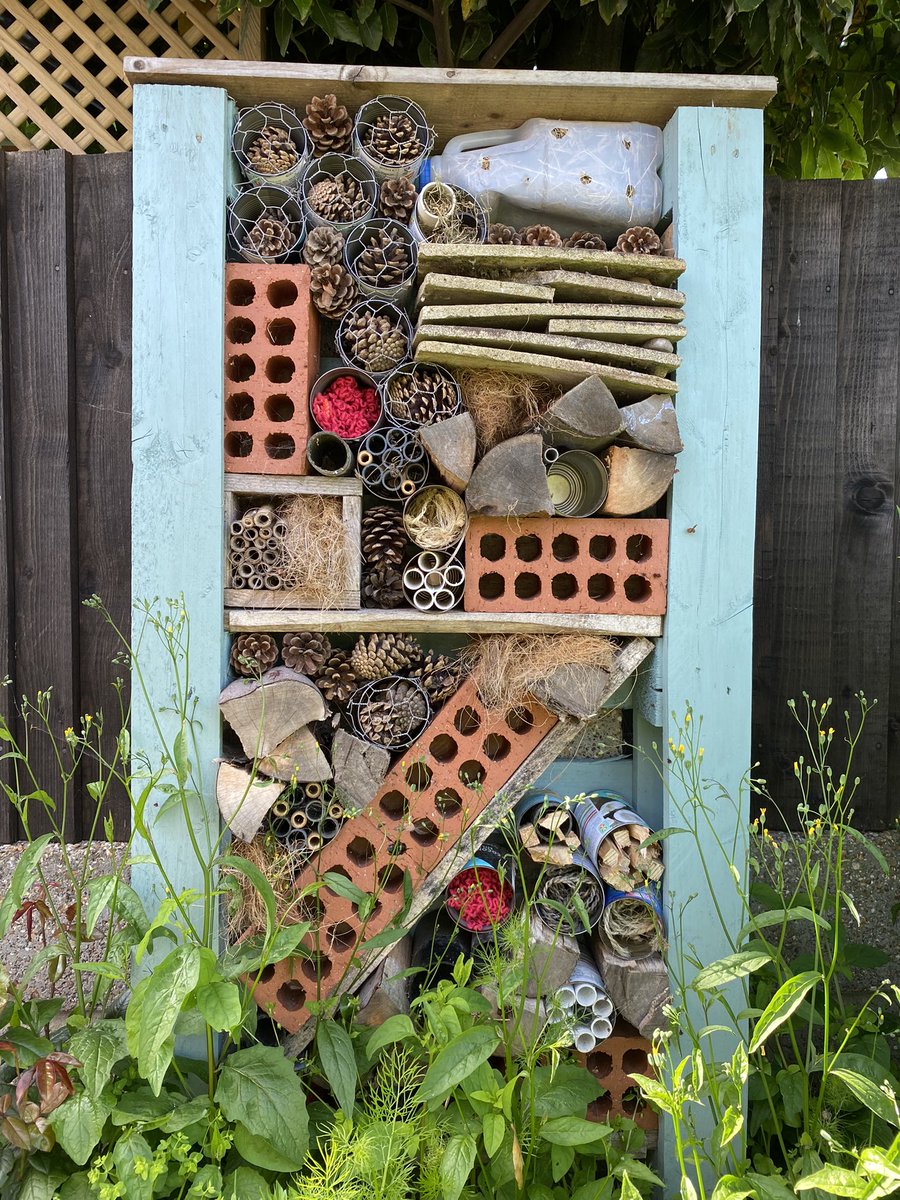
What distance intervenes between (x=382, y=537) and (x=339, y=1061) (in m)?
1.06

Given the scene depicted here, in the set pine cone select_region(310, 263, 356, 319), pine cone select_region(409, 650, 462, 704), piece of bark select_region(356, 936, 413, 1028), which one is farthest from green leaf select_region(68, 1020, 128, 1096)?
pine cone select_region(310, 263, 356, 319)

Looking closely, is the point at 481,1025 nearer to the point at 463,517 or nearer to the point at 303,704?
the point at 303,704

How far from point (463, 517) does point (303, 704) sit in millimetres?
541

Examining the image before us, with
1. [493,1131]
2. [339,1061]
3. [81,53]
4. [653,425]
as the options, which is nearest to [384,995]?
[339,1061]

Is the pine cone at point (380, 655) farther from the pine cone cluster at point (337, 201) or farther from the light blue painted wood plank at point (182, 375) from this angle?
the pine cone cluster at point (337, 201)

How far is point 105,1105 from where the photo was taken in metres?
1.41

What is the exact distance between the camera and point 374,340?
179 centimetres

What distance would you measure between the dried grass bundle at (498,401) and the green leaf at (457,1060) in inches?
45.6

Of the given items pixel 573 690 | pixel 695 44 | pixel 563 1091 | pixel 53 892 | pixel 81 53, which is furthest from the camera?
pixel 81 53

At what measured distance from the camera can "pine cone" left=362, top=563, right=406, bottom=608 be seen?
5.94ft

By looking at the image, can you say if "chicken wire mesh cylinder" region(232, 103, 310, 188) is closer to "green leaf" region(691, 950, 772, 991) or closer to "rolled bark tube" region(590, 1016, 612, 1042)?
"green leaf" region(691, 950, 772, 991)

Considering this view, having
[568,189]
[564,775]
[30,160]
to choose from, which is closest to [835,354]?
[568,189]

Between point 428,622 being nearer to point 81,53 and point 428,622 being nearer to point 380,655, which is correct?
point 380,655

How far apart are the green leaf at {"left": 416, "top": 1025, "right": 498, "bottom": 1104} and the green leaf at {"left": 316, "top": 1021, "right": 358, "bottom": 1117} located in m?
0.18
